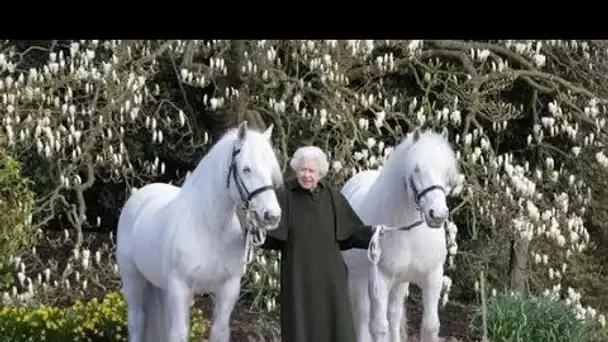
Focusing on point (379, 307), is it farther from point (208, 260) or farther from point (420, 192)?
point (208, 260)

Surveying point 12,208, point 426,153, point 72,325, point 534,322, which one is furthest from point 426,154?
point 12,208

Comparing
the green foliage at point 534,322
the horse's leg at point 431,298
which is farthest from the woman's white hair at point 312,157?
A: the green foliage at point 534,322

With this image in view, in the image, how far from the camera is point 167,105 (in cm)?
850

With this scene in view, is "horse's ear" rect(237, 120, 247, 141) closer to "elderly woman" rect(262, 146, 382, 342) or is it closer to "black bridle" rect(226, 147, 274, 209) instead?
"black bridle" rect(226, 147, 274, 209)

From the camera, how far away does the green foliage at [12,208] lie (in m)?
7.32

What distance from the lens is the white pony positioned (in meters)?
5.05

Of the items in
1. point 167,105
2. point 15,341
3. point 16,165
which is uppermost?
point 167,105

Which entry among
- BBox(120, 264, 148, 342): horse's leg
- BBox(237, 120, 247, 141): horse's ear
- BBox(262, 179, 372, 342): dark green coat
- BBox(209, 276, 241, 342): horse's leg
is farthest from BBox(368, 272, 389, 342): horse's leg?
BBox(120, 264, 148, 342): horse's leg

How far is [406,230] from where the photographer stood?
5.32 meters

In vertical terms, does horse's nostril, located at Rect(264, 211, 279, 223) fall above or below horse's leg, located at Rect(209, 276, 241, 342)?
above

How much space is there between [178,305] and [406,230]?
1.12m
